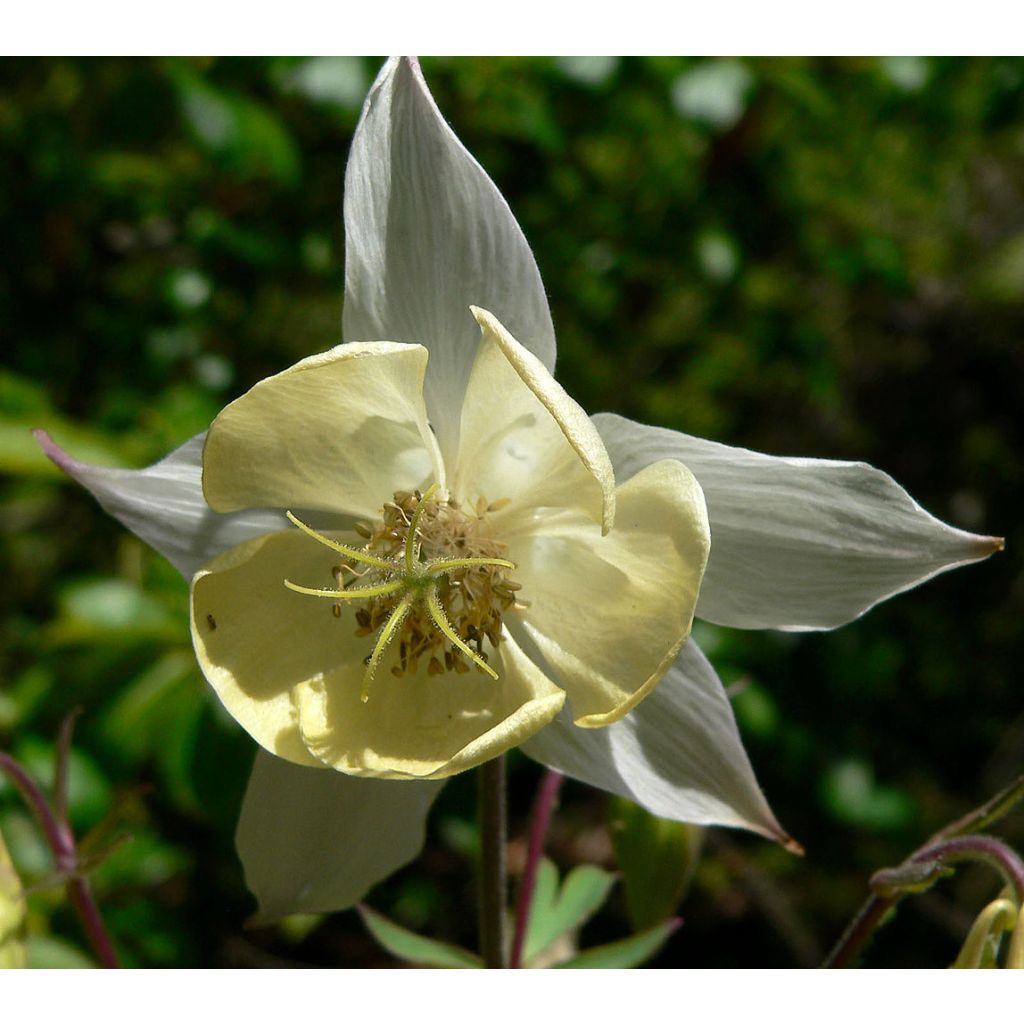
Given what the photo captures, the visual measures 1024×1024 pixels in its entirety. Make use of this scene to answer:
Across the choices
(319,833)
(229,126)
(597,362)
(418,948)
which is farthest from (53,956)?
(597,362)

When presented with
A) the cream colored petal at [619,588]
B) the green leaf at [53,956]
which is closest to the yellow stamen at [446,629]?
the cream colored petal at [619,588]

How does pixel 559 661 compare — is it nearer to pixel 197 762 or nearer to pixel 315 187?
pixel 197 762

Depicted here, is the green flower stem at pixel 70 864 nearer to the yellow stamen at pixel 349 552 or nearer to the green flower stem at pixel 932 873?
the yellow stamen at pixel 349 552

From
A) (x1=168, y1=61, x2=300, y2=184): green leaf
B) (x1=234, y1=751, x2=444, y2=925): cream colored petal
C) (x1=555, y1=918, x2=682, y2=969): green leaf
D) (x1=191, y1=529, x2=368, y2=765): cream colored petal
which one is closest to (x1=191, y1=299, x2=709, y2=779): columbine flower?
(x1=191, y1=529, x2=368, y2=765): cream colored petal

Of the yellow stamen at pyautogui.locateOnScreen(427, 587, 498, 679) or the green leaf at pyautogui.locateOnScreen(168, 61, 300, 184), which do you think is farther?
the green leaf at pyautogui.locateOnScreen(168, 61, 300, 184)

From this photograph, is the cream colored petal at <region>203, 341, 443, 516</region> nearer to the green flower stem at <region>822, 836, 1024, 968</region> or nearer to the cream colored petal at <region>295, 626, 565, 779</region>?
the cream colored petal at <region>295, 626, 565, 779</region>

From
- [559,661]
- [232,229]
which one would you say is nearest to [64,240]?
[232,229]
